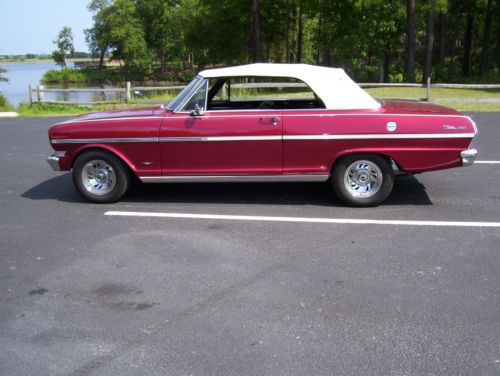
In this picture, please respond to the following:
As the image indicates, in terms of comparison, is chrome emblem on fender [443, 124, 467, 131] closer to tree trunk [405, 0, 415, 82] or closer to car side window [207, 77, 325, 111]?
car side window [207, 77, 325, 111]

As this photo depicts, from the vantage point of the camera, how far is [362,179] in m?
6.14

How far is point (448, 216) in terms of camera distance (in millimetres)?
5781

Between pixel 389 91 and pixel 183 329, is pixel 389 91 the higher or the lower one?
the higher one

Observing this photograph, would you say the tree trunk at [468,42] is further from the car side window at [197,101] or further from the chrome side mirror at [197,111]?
the chrome side mirror at [197,111]

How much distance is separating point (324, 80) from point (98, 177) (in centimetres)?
310

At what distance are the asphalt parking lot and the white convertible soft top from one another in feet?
4.12

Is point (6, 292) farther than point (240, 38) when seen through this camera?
No

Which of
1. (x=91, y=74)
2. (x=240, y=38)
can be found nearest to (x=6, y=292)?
(x=240, y=38)

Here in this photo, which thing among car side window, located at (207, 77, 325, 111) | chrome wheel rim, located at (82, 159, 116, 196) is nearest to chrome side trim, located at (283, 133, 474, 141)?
car side window, located at (207, 77, 325, 111)

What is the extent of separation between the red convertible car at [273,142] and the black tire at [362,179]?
0.01 metres

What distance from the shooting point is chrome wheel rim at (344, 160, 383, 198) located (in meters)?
6.10

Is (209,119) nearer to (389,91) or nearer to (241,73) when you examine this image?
(241,73)

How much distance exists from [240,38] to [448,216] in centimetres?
3731

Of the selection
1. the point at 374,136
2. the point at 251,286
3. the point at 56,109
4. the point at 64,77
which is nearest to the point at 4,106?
the point at 56,109
